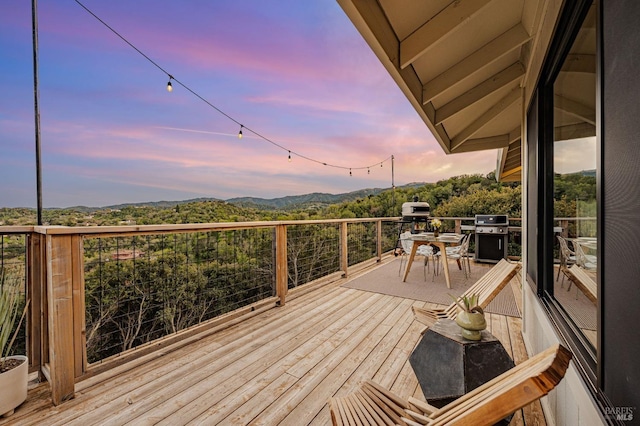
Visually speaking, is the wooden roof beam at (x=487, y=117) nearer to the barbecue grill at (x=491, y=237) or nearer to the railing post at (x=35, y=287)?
the barbecue grill at (x=491, y=237)

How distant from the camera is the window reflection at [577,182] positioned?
3.08 feet

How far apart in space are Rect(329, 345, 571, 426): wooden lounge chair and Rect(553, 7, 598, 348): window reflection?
370 millimetres

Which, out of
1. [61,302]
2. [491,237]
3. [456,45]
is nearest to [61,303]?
[61,302]

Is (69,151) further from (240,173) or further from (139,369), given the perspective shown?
(139,369)

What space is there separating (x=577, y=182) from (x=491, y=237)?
604 centimetres

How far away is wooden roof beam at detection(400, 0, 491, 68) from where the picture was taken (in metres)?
1.59

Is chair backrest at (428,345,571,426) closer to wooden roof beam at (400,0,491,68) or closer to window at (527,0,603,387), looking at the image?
window at (527,0,603,387)

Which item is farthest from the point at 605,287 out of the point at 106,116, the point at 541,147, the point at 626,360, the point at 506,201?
the point at 106,116

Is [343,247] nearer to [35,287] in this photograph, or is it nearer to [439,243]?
[439,243]

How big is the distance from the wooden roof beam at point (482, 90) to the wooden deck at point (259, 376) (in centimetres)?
236

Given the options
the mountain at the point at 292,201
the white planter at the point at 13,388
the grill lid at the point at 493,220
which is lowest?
the white planter at the point at 13,388

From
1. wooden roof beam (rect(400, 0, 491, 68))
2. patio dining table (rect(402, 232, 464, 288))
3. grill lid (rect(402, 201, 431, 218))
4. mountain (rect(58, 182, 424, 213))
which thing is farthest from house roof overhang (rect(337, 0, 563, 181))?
mountain (rect(58, 182, 424, 213))

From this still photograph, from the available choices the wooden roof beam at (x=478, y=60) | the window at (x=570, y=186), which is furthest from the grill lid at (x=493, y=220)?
the wooden roof beam at (x=478, y=60)

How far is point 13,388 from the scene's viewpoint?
1.68 meters
